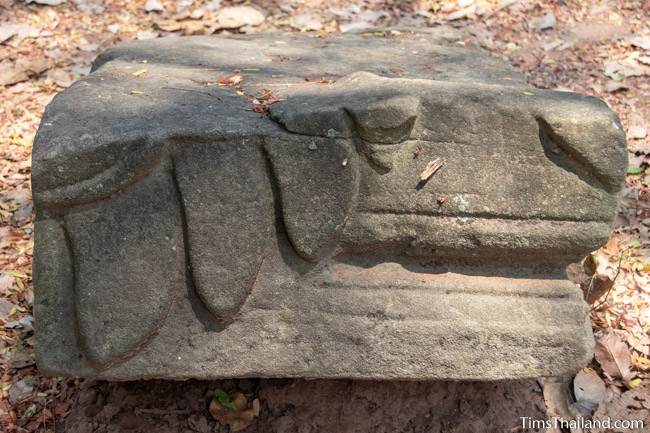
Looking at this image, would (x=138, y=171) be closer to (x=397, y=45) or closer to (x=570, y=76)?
(x=397, y=45)

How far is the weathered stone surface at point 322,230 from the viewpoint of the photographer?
5.08ft

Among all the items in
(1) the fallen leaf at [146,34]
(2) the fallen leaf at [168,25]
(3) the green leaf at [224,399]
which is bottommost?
(3) the green leaf at [224,399]

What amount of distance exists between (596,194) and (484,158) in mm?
323

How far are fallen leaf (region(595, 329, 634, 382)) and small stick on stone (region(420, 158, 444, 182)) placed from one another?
118 cm

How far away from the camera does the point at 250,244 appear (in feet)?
5.26

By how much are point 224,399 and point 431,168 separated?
102 cm

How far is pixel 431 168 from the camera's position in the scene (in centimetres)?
165

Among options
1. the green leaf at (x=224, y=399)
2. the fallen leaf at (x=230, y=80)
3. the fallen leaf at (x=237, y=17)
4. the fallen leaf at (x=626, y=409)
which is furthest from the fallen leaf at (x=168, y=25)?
the fallen leaf at (x=626, y=409)

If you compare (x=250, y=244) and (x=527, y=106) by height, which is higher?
(x=527, y=106)

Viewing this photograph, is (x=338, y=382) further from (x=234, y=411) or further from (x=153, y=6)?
(x=153, y=6)

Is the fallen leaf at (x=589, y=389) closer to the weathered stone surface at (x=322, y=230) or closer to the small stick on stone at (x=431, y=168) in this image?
the weathered stone surface at (x=322, y=230)

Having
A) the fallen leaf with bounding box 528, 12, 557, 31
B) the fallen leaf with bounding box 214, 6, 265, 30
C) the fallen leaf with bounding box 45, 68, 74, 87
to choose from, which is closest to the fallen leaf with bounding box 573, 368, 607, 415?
the fallen leaf with bounding box 528, 12, 557, 31

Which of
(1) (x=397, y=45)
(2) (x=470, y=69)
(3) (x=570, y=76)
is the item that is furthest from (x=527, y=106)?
(3) (x=570, y=76)

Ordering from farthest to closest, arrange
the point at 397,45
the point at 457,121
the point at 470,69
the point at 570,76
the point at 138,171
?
the point at 570,76 < the point at 397,45 < the point at 470,69 < the point at 457,121 < the point at 138,171
